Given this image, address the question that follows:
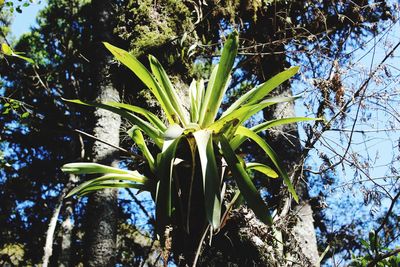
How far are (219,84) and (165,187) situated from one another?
530 millimetres

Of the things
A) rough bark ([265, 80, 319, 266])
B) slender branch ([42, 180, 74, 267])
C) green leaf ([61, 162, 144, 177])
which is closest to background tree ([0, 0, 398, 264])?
rough bark ([265, 80, 319, 266])

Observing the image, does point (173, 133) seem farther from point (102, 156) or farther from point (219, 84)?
point (102, 156)

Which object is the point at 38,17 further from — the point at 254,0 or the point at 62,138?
the point at 254,0

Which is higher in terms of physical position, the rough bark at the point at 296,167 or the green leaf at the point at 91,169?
the rough bark at the point at 296,167

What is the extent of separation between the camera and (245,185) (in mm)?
1658

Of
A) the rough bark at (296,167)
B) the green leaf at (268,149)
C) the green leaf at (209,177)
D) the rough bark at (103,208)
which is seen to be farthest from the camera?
the rough bark at (296,167)

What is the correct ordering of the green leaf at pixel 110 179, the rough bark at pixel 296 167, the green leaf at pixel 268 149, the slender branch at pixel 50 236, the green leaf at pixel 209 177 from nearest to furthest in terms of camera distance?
the green leaf at pixel 209 177, the green leaf at pixel 268 149, the green leaf at pixel 110 179, the rough bark at pixel 296 167, the slender branch at pixel 50 236

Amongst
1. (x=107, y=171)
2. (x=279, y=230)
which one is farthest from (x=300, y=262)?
(x=107, y=171)

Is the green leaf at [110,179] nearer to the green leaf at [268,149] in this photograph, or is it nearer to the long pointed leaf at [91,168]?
the long pointed leaf at [91,168]

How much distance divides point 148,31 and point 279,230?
1341mm

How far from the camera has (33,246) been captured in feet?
25.4

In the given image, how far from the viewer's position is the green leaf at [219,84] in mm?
1846

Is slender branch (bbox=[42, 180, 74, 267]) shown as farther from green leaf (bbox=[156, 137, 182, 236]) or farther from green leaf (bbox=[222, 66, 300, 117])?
green leaf (bbox=[222, 66, 300, 117])

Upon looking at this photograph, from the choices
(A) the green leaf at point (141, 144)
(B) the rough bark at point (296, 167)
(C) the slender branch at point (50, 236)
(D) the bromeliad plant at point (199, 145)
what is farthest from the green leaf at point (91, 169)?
(C) the slender branch at point (50, 236)
